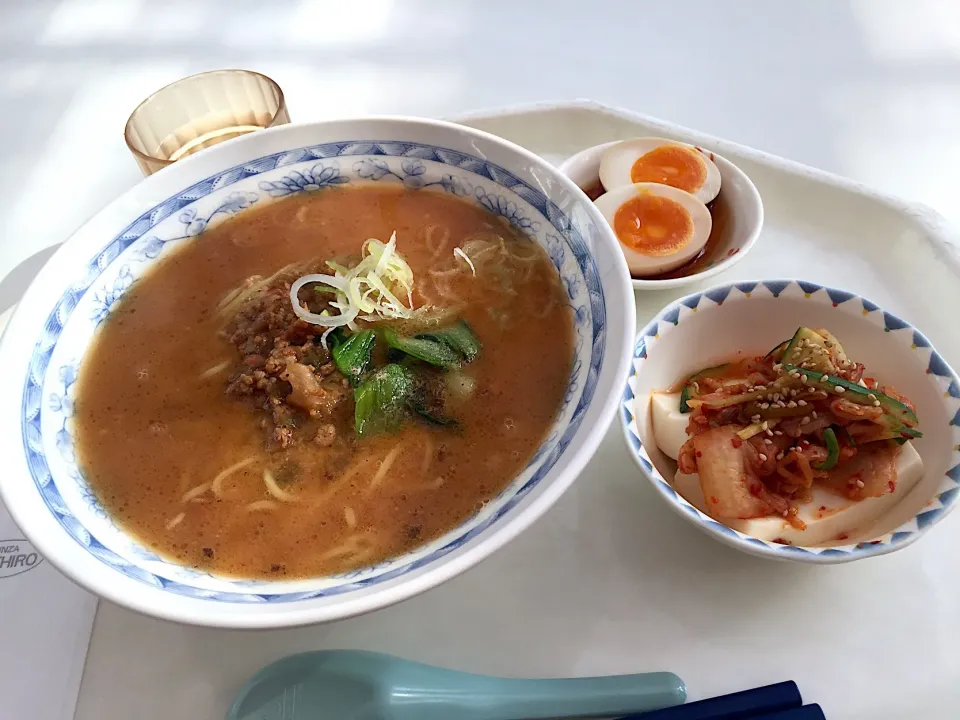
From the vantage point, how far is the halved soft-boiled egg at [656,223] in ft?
6.56

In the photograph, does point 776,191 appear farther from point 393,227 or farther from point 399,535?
point 399,535

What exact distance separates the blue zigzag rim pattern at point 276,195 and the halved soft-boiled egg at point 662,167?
695 mm

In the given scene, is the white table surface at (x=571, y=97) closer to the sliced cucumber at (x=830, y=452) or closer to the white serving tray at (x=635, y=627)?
the white serving tray at (x=635, y=627)

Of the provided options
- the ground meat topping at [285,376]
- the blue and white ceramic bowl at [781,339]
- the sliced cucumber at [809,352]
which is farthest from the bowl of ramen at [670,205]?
the ground meat topping at [285,376]

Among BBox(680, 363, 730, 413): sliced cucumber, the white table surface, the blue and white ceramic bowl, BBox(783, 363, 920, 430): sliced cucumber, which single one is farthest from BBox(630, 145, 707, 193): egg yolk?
BBox(783, 363, 920, 430): sliced cucumber

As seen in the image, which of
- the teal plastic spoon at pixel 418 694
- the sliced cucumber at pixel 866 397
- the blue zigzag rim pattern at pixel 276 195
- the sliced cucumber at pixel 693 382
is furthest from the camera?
the sliced cucumber at pixel 693 382

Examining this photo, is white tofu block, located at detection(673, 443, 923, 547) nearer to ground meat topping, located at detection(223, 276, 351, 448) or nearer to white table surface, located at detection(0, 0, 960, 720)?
white table surface, located at detection(0, 0, 960, 720)

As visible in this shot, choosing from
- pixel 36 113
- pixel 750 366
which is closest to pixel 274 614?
pixel 750 366

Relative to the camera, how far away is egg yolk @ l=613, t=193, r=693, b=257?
2.02m

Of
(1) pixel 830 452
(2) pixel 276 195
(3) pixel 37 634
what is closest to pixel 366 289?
(2) pixel 276 195

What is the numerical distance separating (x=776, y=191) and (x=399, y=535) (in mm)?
1595

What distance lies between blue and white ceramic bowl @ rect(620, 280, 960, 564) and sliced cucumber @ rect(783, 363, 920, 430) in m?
0.09

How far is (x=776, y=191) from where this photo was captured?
6.93 feet

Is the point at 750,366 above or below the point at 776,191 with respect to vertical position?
below
